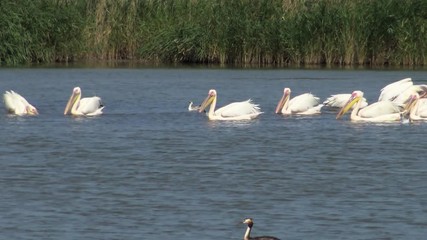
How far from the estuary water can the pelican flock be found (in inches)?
6.6

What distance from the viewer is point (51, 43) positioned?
2659 centimetres

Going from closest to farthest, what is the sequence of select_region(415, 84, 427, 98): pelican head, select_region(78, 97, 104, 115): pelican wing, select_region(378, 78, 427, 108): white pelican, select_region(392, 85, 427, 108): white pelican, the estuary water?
the estuary water, select_region(78, 97, 104, 115): pelican wing, select_region(392, 85, 427, 108): white pelican, select_region(378, 78, 427, 108): white pelican, select_region(415, 84, 427, 98): pelican head

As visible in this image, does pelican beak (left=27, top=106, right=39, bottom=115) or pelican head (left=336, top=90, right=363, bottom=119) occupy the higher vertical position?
pelican head (left=336, top=90, right=363, bottom=119)

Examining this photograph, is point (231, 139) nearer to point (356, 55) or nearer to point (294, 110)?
point (294, 110)

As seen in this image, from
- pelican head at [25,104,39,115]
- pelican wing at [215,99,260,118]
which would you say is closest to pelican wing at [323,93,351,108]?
pelican wing at [215,99,260,118]

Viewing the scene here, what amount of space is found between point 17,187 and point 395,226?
3.09m

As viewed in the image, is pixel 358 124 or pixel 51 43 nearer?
pixel 358 124

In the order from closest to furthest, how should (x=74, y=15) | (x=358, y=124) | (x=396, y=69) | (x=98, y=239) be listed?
(x=98, y=239), (x=358, y=124), (x=396, y=69), (x=74, y=15)

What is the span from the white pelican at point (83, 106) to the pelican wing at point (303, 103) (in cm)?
239

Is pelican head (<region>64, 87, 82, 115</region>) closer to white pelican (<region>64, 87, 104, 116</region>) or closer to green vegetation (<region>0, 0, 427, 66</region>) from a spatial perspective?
white pelican (<region>64, 87, 104, 116</region>)

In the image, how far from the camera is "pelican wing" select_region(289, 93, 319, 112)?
1639 centimetres

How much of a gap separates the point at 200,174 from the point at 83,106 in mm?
5679

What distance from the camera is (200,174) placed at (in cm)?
1077

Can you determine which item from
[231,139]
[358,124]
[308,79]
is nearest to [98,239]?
[231,139]
